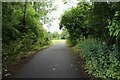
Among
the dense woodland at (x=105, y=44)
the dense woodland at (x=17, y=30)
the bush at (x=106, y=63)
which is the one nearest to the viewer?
the dense woodland at (x=105, y=44)

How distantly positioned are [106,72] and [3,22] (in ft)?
28.9

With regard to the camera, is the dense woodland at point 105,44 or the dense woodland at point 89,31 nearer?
the dense woodland at point 105,44

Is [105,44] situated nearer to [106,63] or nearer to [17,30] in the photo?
[106,63]

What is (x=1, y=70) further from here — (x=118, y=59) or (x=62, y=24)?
(x=62, y=24)

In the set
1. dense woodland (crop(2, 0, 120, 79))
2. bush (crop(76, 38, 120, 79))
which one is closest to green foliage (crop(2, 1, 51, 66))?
dense woodland (crop(2, 0, 120, 79))

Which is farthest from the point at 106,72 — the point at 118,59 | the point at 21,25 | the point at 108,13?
the point at 21,25

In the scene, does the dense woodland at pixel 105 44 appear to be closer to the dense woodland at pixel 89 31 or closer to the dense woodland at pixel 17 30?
the dense woodland at pixel 89 31

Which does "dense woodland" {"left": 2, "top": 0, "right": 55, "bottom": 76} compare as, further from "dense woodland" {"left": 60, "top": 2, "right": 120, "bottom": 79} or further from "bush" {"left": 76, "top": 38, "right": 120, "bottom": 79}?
"bush" {"left": 76, "top": 38, "right": 120, "bottom": 79}

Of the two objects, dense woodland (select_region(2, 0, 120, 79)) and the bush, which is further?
dense woodland (select_region(2, 0, 120, 79))

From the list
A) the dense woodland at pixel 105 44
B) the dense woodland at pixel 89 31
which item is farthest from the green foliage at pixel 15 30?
the dense woodland at pixel 105 44

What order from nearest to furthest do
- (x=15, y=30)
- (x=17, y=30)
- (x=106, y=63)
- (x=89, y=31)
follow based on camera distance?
1. (x=106, y=63)
2. (x=15, y=30)
3. (x=17, y=30)
4. (x=89, y=31)

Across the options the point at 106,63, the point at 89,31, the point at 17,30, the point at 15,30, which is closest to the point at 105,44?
the point at 106,63

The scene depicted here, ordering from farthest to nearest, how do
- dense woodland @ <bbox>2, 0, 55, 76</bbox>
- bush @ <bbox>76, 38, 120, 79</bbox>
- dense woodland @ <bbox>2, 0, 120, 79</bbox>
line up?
1. dense woodland @ <bbox>2, 0, 55, 76</bbox>
2. dense woodland @ <bbox>2, 0, 120, 79</bbox>
3. bush @ <bbox>76, 38, 120, 79</bbox>

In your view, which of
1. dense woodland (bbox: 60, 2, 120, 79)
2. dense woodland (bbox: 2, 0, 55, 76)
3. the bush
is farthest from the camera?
dense woodland (bbox: 2, 0, 55, 76)
